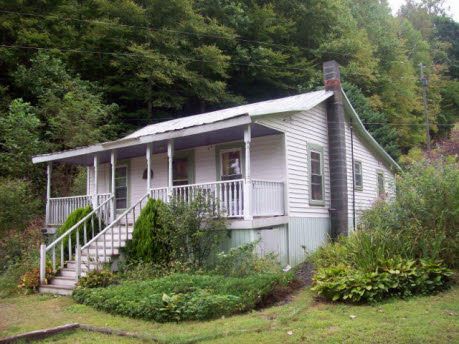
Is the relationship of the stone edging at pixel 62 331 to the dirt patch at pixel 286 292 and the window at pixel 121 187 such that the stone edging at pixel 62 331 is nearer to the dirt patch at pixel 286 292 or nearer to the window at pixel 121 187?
the dirt patch at pixel 286 292

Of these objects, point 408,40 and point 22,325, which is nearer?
point 22,325

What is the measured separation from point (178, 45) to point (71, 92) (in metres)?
7.32

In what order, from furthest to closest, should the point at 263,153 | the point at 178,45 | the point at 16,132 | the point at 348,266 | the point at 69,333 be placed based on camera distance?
the point at 178,45
the point at 16,132
the point at 263,153
the point at 348,266
the point at 69,333

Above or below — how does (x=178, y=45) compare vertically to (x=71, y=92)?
above

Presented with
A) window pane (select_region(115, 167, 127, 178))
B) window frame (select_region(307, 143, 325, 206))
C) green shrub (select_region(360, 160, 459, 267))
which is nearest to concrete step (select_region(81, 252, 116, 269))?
window pane (select_region(115, 167, 127, 178))

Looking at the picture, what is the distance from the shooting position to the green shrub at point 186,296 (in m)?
8.12

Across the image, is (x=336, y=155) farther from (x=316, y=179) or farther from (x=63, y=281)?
(x=63, y=281)

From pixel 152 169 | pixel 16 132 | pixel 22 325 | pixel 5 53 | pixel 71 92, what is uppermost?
pixel 5 53

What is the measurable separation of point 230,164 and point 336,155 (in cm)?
389

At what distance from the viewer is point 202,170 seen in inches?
597

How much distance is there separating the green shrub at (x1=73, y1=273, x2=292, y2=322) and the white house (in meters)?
2.28

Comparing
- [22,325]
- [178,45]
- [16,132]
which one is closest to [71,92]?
[16,132]

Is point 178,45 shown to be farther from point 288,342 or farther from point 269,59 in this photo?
point 288,342

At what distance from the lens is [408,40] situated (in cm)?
4422
